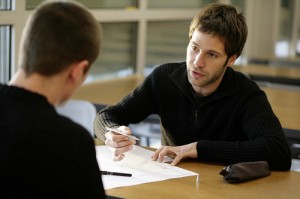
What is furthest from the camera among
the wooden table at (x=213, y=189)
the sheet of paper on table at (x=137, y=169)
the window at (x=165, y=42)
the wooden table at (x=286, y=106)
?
the window at (x=165, y=42)

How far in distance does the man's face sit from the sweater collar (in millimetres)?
65

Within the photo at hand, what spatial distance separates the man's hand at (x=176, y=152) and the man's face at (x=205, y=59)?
32 cm

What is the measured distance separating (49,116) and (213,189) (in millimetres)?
842

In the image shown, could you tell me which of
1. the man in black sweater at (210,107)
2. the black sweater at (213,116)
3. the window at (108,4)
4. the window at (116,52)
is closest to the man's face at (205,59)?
the man in black sweater at (210,107)

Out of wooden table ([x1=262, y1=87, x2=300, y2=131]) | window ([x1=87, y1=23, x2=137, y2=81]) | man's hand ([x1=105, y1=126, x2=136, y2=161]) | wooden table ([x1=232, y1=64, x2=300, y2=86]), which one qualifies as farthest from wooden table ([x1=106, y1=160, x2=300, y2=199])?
wooden table ([x1=232, y1=64, x2=300, y2=86])

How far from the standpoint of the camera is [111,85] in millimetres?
4266

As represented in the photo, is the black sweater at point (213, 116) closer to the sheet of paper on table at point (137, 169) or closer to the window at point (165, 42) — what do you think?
the sheet of paper on table at point (137, 169)

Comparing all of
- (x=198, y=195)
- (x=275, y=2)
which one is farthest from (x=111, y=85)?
(x=275, y=2)

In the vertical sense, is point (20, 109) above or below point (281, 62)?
above

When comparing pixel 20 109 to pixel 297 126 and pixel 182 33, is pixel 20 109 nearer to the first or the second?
pixel 297 126

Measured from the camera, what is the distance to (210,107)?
8.47 feet

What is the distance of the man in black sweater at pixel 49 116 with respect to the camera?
131cm

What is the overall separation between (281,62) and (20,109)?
5553 mm

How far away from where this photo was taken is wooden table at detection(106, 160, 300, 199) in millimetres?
1943
